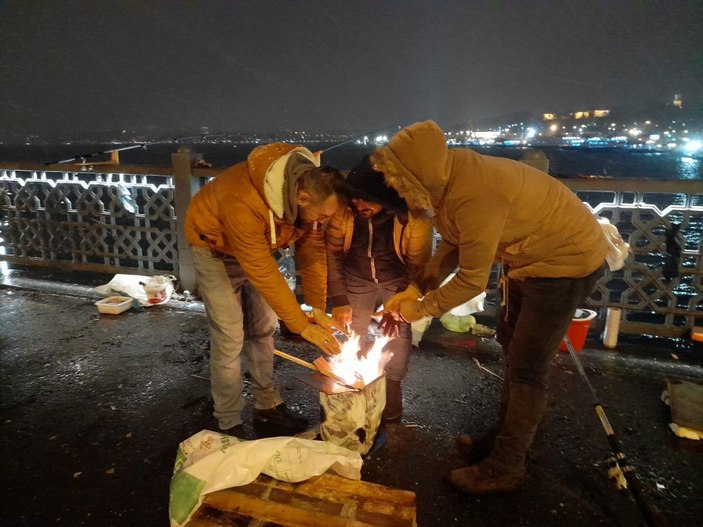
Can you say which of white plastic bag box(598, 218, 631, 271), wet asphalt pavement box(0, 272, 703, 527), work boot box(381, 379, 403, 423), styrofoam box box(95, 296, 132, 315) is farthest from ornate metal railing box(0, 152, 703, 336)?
work boot box(381, 379, 403, 423)

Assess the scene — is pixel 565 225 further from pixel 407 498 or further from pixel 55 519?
pixel 55 519

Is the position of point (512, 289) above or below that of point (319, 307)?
above

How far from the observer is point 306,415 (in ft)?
13.4

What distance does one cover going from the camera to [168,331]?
5742 mm

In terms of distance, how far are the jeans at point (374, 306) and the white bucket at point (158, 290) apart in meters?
3.63

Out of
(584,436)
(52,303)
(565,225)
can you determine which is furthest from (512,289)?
(52,303)

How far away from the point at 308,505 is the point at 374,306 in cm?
190

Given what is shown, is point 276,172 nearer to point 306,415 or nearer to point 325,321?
point 325,321

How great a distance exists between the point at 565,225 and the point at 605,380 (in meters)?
2.62

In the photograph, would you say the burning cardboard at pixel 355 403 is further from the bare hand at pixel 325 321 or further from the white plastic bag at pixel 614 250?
the white plastic bag at pixel 614 250

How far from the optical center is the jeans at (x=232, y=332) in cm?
353

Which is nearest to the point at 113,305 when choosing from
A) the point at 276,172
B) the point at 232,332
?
the point at 232,332

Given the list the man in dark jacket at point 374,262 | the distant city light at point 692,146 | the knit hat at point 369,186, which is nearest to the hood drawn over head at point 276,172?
the knit hat at point 369,186

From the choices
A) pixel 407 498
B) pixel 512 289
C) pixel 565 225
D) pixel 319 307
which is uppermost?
pixel 565 225
